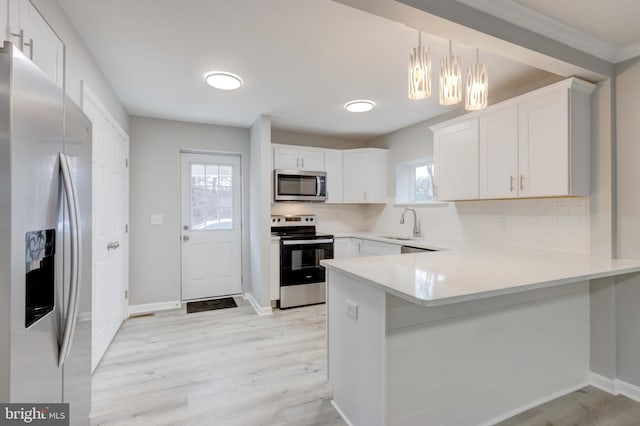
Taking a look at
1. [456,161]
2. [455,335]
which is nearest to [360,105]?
[456,161]

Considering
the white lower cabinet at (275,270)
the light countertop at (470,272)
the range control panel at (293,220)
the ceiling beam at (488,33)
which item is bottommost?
the white lower cabinet at (275,270)

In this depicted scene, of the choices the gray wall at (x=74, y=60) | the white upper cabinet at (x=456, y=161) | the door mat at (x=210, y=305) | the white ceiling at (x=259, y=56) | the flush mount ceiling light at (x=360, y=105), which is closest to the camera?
the gray wall at (x=74, y=60)

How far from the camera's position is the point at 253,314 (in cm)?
354

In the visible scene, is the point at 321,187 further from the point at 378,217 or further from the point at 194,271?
the point at 194,271

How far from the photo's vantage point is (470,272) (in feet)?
5.57

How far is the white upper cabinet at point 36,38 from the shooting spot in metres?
1.23

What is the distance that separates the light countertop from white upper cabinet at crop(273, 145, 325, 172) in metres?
2.38

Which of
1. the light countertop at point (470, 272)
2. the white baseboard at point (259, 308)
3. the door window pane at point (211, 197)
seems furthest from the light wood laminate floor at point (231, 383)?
the door window pane at point (211, 197)

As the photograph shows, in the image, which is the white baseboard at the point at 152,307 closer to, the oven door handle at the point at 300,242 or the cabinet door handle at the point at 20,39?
the oven door handle at the point at 300,242

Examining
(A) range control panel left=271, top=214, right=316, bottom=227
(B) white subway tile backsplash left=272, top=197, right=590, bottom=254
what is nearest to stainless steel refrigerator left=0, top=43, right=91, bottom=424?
(A) range control panel left=271, top=214, right=316, bottom=227

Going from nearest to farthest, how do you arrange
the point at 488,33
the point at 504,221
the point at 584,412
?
the point at 488,33
the point at 584,412
the point at 504,221

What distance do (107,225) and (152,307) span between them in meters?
1.47

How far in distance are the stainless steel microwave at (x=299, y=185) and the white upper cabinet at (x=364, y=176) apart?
41 cm

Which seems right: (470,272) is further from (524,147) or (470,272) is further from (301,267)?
(301,267)
